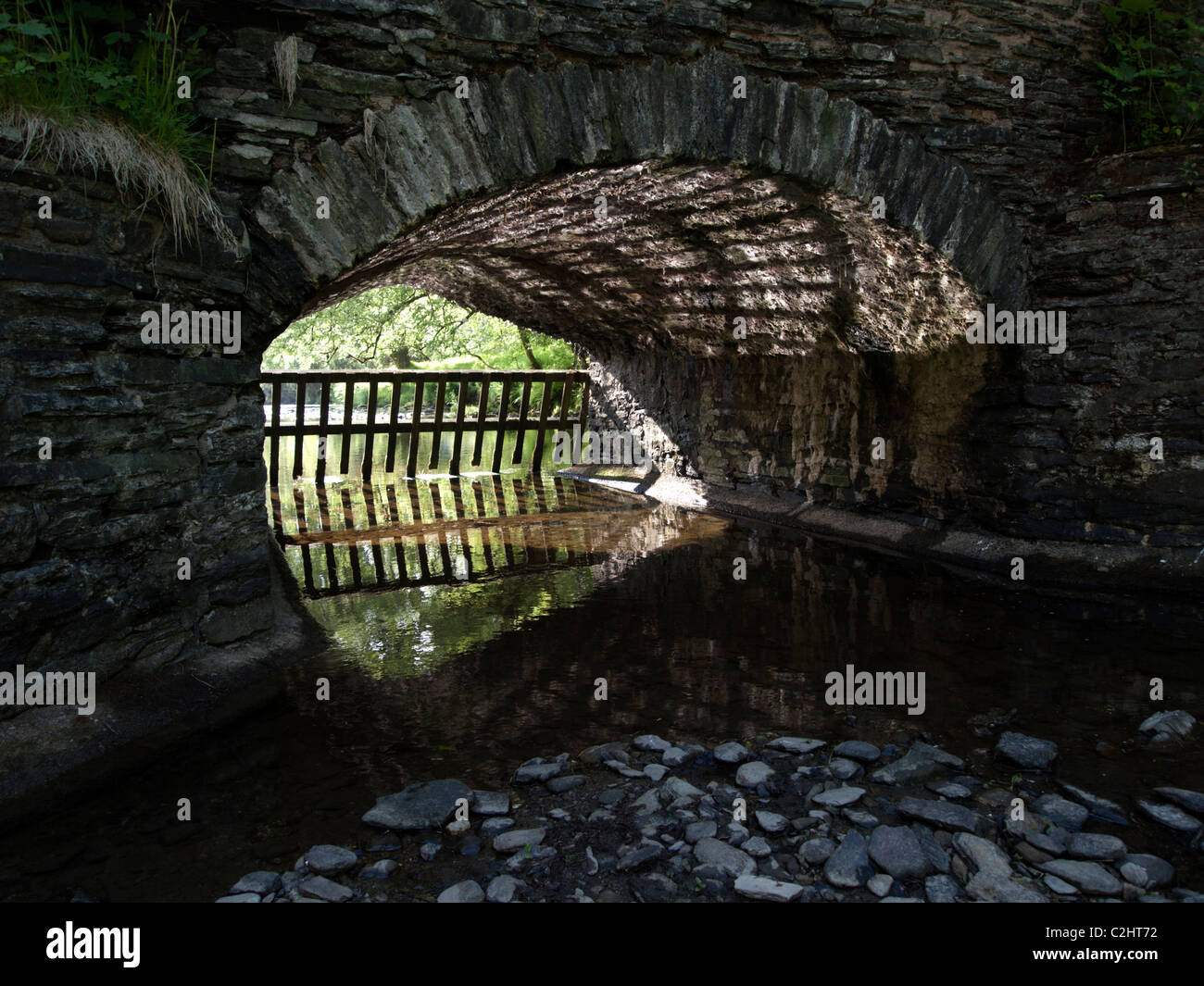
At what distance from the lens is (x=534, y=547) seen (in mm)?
6914

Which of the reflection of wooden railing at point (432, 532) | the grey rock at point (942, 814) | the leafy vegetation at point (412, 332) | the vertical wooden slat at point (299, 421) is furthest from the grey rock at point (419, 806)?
the leafy vegetation at point (412, 332)

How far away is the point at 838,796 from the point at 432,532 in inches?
209

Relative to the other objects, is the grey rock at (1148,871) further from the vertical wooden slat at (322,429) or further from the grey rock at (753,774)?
the vertical wooden slat at (322,429)

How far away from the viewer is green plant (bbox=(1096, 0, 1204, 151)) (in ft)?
17.6

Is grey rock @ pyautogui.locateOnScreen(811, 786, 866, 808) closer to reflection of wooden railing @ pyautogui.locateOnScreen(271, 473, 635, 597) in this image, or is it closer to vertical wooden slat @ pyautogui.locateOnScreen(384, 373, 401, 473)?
reflection of wooden railing @ pyautogui.locateOnScreen(271, 473, 635, 597)

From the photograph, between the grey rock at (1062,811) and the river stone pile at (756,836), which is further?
the grey rock at (1062,811)

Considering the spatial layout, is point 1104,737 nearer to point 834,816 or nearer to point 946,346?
point 834,816

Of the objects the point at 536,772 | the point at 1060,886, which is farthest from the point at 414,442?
the point at 1060,886

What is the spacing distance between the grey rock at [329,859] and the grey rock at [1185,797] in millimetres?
2511

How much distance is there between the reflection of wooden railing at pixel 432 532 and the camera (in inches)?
241

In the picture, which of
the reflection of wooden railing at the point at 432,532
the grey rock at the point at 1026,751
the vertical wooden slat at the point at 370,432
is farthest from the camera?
the vertical wooden slat at the point at 370,432

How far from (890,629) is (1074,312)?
2.56 m

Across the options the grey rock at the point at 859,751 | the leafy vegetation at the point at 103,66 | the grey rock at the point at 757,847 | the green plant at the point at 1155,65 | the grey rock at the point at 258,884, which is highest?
the green plant at the point at 1155,65

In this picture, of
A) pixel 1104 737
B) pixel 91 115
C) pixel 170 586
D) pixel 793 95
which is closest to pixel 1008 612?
pixel 1104 737
